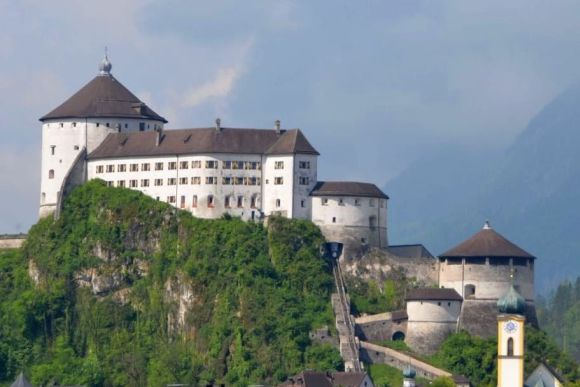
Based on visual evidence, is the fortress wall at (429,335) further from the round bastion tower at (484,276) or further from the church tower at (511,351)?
the church tower at (511,351)

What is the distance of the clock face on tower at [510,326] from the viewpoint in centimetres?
11162

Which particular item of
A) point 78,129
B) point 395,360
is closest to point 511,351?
point 395,360

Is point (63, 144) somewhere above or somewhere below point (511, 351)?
above

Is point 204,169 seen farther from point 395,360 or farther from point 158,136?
point 395,360

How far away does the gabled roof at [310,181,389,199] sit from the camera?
133 m

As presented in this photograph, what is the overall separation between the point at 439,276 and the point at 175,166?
736 inches

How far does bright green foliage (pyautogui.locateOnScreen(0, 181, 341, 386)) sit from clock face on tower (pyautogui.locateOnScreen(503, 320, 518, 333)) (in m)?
16.6

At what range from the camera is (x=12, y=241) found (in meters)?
145

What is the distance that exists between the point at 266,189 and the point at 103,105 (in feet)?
48.4

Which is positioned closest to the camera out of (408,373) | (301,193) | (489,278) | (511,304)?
(511,304)

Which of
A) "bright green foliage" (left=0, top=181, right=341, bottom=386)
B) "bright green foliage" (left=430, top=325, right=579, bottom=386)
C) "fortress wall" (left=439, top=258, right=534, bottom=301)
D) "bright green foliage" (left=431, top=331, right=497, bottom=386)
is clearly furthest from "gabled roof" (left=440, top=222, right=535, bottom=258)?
"bright green foliage" (left=0, top=181, right=341, bottom=386)

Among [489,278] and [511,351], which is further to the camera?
[489,278]

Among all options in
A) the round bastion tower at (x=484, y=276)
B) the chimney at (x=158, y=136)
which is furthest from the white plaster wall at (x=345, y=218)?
the chimney at (x=158, y=136)

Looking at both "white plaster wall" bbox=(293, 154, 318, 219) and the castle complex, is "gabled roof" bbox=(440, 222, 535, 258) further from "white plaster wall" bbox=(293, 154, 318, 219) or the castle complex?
"white plaster wall" bbox=(293, 154, 318, 219)
